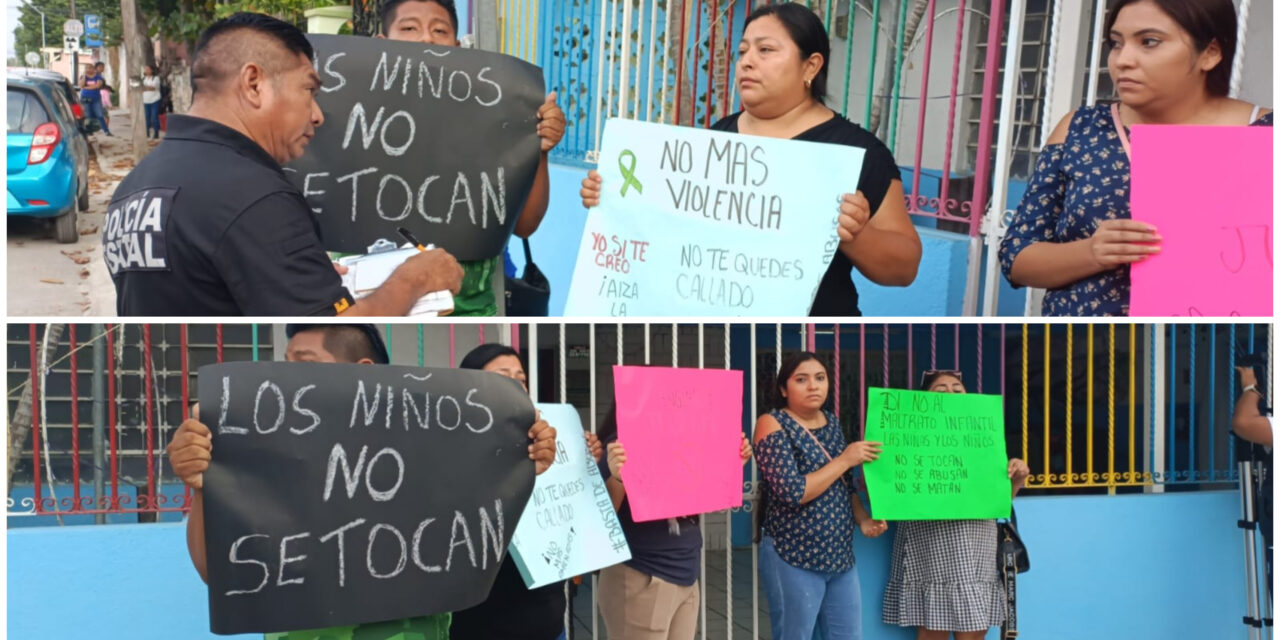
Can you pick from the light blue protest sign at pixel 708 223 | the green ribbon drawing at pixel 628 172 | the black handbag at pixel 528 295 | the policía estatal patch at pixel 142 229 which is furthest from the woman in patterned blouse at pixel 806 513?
the policía estatal patch at pixel 142 229

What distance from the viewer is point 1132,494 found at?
18.6 feet

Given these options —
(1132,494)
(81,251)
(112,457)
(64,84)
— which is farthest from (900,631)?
(64,84)

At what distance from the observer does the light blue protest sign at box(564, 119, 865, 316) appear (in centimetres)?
323

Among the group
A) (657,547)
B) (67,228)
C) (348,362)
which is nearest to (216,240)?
(348,362)

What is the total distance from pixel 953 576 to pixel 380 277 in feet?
9.64

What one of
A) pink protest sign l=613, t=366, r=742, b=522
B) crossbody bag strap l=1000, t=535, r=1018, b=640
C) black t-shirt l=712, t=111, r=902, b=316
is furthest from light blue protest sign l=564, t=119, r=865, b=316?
crossbody bag strap l=1000, t=535, r=1018, b=640

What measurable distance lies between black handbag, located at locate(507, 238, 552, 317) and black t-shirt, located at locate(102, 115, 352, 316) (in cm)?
155

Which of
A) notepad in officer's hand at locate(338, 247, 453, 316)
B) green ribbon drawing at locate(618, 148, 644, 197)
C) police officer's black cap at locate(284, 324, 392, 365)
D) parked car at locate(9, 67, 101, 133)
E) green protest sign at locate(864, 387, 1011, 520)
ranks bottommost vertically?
green protest sign at locate(864, 387, 1011, 520)

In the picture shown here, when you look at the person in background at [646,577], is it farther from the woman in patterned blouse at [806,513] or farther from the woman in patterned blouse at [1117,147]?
the woman in patterned blouse at [1117,147]

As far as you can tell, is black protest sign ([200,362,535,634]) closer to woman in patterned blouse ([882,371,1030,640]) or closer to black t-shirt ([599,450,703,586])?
black t-shirt ([599,450,703,586])

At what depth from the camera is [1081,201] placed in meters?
2.96

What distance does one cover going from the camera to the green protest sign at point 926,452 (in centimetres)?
500

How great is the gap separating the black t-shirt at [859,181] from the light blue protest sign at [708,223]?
14 cm

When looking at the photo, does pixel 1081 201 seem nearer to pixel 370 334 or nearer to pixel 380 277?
pixel 380 277
